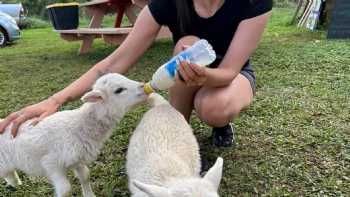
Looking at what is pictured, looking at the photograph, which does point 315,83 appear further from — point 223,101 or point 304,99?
point 223,101

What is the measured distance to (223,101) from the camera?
2.80 metres

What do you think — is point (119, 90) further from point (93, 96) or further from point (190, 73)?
point (190, 73)

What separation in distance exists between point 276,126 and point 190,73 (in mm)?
1606

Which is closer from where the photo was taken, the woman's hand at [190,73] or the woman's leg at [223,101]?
the woman's hand at [190,73]

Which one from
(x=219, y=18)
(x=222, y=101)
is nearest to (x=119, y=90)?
(x=222, y=101)

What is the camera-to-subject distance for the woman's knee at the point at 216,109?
111 inches

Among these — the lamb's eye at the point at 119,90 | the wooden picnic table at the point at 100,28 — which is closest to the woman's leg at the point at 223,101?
the lamb's eye at the point at 119,90

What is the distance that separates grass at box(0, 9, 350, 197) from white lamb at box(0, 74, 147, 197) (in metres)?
0.42

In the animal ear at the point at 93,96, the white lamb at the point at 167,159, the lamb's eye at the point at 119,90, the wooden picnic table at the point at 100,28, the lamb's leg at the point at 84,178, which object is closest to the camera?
the white lamb at the point at 167,159

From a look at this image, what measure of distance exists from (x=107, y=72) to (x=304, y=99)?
217 centimetres

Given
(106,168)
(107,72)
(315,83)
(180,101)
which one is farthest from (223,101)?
(315,83)

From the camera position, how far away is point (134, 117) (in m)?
3.98

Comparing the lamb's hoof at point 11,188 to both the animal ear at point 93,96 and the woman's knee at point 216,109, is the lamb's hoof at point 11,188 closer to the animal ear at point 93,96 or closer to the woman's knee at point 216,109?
the animal ear at point 93,96

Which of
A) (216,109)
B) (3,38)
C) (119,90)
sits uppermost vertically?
(119,90)
